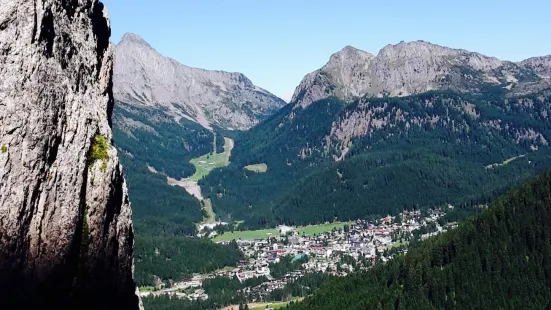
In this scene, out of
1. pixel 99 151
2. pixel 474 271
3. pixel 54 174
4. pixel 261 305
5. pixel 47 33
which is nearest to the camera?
pixel 54 174

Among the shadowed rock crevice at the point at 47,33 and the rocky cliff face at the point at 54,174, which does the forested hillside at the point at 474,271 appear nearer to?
the rocky cliff face at the point at 54,174

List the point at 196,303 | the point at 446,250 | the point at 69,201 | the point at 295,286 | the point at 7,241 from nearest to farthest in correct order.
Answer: the point at 7,241 < the point at 69,201 < the point at 446,250 < the point at 196,303 < the point at 295,286

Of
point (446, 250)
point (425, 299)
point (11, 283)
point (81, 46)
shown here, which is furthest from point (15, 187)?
point (446, 250)

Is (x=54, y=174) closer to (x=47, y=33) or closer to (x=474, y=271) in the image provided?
(x=47, y=33)

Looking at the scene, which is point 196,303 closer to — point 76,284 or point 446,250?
point 446,250

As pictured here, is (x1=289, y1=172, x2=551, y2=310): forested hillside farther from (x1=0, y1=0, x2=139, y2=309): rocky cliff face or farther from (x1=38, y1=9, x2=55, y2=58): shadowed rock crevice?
(x1=38, y1=9, x2=55, y2=58): shadowed rock crevice

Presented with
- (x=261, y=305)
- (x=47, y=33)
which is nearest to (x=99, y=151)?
(x=47, y=33)

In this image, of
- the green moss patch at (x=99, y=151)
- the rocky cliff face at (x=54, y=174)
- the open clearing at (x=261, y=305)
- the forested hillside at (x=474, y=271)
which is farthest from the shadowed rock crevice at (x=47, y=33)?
the open clearing at (x=261, y=305)
